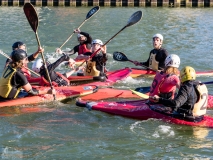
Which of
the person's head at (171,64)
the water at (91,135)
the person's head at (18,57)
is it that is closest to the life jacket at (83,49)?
the water at (91,135)

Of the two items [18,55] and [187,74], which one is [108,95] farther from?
[187,74]

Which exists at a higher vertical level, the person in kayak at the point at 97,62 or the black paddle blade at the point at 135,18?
the black paddle blade at the point at 135,18

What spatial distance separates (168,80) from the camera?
809cm

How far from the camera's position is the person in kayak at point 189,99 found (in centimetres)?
738

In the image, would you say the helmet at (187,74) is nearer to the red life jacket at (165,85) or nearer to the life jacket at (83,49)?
the red life jacket at (165,85)

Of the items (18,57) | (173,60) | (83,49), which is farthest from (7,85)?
(83,49)

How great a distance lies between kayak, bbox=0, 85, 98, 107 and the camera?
9243 mm

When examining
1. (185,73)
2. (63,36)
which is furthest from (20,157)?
(63,36)

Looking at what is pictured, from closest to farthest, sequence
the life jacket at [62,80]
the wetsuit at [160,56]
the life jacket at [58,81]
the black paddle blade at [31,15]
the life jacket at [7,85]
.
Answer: the life jacket at [7,85] < the black paddle blade at [31,15] < the life jacket at [58,81] < the life jacket at [62,80] < the wetsuit at [160,56]

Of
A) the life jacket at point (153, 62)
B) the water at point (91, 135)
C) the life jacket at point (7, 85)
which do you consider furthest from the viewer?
the life jacket at point (153, 62)

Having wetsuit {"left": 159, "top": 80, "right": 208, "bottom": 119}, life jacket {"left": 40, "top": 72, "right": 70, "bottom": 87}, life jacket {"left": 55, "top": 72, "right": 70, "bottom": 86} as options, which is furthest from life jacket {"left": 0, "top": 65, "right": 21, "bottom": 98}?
wetsuit {"left": 159, "top": 80, "right": 208, "bottom": 119}

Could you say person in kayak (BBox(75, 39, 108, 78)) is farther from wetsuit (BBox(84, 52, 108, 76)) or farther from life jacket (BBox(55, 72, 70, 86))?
life jacket (BBox(55, 72, 70, 86))

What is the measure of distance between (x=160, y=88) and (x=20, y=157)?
283 cm

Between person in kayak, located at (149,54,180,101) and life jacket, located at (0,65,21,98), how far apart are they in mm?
2762
